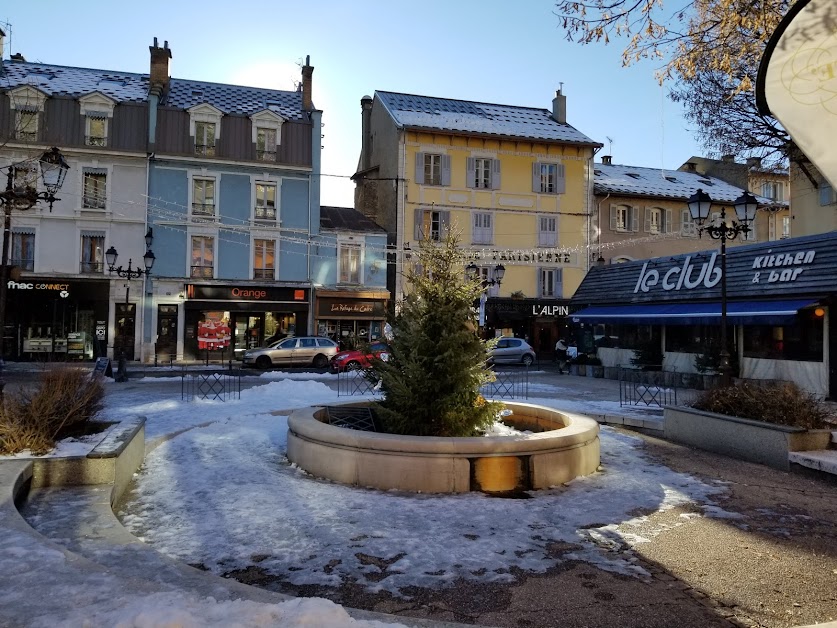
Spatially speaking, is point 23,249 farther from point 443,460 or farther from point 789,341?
point 789,341

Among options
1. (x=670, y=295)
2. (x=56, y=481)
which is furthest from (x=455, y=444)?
(x=670, y=295)

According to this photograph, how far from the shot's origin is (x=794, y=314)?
16.5 meters

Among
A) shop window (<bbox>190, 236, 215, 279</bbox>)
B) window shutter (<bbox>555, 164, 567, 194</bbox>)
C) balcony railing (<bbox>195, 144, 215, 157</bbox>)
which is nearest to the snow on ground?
shop window (<bbox>190, 236, 215, 279</bbox>)

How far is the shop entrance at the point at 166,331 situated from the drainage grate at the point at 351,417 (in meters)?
22.3

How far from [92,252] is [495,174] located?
68.0 ft

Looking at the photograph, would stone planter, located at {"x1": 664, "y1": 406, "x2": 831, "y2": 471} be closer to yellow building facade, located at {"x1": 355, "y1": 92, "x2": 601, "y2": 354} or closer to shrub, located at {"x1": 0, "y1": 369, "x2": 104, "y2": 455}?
shrub, located at {"x1": 0, "y1": 369, "x2": 104, "y2": 455}

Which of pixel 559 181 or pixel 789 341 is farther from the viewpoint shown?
pixel 559 181

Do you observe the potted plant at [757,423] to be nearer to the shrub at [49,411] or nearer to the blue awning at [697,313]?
the blue awning at [697,313]

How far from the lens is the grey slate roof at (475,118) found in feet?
112

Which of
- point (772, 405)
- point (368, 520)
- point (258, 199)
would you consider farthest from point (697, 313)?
point (258, 199)

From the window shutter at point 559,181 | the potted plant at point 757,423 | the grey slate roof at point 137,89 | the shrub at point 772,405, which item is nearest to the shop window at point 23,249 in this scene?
the grey slate roof at point 137,89

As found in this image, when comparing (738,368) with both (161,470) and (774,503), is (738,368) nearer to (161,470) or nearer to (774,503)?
(774,503)

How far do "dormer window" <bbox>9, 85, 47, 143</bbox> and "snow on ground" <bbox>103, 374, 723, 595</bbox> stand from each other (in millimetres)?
24927

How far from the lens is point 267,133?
1237 inches
